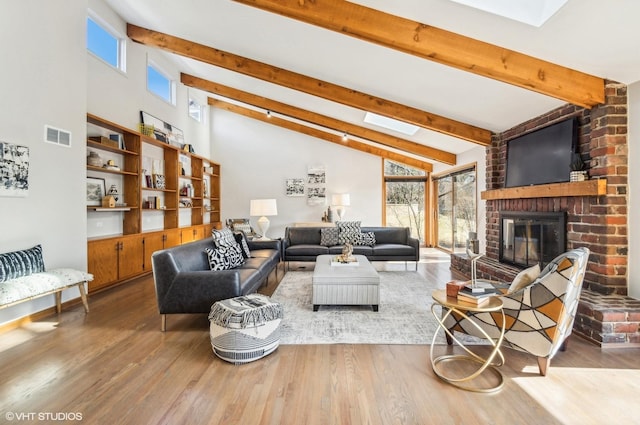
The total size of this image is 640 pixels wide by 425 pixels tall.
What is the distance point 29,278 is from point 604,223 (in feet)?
17.4

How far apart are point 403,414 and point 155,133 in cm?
572

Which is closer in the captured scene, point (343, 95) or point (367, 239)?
point (343, 95)

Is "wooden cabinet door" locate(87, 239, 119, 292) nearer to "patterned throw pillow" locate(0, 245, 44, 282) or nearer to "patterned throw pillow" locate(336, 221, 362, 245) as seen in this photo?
"patterned throw pillow" locate(0, 245, 44, 282)

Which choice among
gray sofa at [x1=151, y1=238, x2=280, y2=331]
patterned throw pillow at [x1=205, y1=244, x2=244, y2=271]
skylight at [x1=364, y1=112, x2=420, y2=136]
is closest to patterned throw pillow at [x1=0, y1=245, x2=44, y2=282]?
gray sofa at [x1=151, y1=238, x2=280, y2=331]

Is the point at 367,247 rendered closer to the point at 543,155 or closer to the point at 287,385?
the point at 543,155

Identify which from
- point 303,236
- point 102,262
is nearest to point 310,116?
point 303,236

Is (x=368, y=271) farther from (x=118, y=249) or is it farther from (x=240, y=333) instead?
(x=118, y=249)

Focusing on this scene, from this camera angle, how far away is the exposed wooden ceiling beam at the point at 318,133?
8211 millimetres

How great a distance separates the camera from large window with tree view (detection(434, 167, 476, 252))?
Answer: 627 centimetres

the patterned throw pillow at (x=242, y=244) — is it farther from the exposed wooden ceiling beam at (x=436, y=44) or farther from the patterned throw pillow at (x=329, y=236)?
the exposed wooden ceiling beam at (x=436, y=44)

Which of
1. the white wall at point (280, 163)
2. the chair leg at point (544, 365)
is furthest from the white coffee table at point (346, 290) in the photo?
the white wall at point (280, 163)

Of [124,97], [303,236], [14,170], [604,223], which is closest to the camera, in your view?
[604,223]

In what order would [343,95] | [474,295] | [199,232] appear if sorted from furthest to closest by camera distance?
[199,232] → [343,95] → [474,295]

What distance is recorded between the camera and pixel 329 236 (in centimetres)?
592
